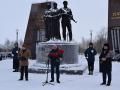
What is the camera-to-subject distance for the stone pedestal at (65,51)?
20875 millimetres


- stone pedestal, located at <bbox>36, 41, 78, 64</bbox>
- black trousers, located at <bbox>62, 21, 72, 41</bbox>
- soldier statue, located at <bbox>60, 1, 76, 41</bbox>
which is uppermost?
soldier statue, located at <bbox>60, 1, 76, 41</bbox>

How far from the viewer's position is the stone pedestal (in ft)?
68.5

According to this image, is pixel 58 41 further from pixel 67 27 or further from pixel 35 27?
pixel 35 27

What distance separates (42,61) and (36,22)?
31.1 metres

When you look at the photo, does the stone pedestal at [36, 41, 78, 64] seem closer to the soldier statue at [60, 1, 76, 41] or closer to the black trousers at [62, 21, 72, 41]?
the black trousers at [62, 21, 72, 41]

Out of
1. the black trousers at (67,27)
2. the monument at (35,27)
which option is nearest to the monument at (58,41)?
the black trousers at (67,27)

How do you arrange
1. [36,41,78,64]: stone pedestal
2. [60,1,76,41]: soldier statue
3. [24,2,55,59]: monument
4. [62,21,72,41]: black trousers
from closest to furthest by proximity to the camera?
[36,41,78,64]: stone pedestal → [60,1,76,41]: soldier statue → [62,21,72,41]: black trousers → [24,2,55,59]: monument

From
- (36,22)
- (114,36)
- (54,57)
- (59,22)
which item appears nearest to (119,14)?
(114,36)

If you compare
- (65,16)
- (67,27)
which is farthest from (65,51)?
(65,16)

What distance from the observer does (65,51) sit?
20.9m

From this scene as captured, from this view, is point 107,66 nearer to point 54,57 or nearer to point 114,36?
point 54,57

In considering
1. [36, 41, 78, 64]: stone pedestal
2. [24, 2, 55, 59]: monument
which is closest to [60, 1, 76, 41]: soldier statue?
[36, 41, 78, 64]: stone pedestal

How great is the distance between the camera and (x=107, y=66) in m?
14.2

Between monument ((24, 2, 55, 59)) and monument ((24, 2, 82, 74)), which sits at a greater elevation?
monument ((24, 2, 55, 59))
